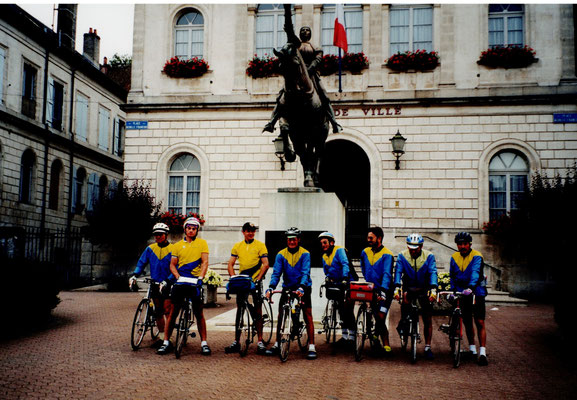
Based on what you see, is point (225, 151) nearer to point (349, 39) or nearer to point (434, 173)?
point (349, 39)

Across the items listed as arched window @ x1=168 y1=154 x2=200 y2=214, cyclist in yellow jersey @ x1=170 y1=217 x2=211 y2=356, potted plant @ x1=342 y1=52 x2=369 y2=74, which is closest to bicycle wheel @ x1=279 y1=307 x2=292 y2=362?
cyclist in yellow jersey @ x1=170 y1=217 x2=211 y2=356

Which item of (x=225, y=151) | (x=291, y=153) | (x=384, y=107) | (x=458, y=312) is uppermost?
(x=384, y=107)

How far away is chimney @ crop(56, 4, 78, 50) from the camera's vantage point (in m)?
30.5

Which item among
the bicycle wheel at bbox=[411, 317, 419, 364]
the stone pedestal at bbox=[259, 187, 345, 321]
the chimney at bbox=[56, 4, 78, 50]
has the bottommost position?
the bicycle wheel at bbox=[411, 317, 419, 364]

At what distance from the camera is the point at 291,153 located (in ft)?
37.0

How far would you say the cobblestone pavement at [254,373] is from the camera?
6.42 metres

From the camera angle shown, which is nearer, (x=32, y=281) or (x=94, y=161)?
(x=32, y=281)

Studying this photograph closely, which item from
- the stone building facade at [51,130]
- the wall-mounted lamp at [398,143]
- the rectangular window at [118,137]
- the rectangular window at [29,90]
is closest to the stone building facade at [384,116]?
the wall-mounted lamp at [398,143]

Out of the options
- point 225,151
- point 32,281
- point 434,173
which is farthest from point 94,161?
point 32,281

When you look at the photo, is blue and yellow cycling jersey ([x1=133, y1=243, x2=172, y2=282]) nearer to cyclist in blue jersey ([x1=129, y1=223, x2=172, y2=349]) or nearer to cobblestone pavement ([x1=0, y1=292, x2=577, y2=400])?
cyclist in blue jersey ([x1=129, y1=223, x2=172, y2=349])

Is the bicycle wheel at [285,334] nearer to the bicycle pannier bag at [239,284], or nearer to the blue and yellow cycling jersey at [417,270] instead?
the bicycle pannier bag at [239,284]

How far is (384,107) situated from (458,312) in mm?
13800

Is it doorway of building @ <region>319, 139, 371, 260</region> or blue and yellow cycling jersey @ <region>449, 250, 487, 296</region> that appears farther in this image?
doorway of building @ <region>319, 139, 371, 260</region>

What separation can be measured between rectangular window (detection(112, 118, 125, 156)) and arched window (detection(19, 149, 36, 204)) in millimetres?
7631
